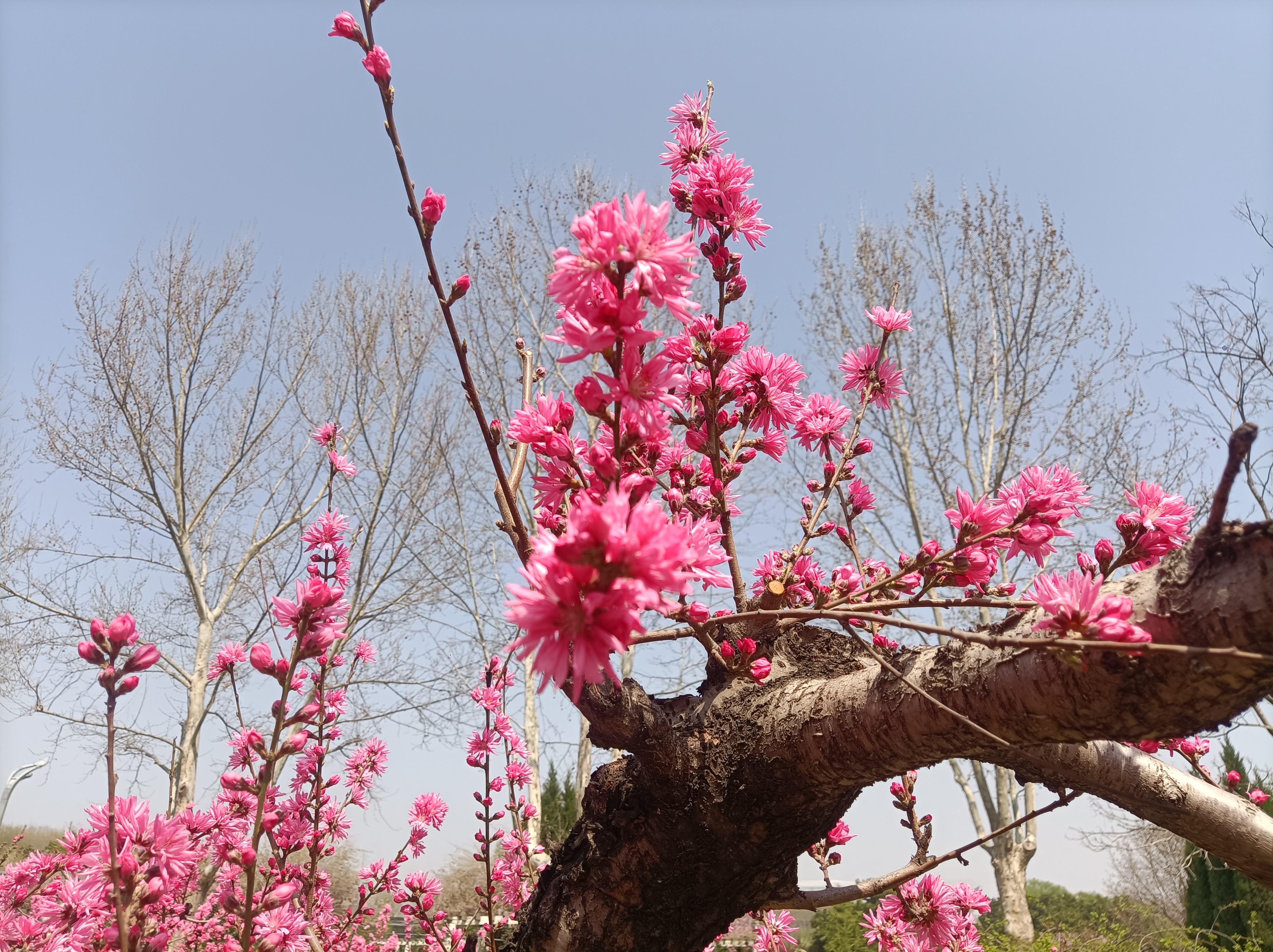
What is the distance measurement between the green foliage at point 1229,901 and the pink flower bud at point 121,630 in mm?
8680

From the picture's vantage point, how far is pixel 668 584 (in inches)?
24.9

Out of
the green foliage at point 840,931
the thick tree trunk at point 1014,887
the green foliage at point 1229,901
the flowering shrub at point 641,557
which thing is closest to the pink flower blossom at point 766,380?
the flowering shrub at point 641,557

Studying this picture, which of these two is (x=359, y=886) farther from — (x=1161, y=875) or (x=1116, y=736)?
(x=1161, y=875)

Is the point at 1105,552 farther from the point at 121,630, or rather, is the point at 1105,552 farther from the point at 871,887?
the point at 121,630

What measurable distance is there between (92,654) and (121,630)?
0.07 m

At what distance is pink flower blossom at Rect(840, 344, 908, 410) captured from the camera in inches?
A: 68.0

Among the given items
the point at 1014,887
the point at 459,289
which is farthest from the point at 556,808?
the point at 459,289

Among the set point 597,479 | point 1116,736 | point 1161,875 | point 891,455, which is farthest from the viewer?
point 1161,875

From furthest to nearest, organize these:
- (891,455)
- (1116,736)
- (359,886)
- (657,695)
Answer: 1. (891,455)
2. (359,886)
3. (657,695)
4. (1116,736)

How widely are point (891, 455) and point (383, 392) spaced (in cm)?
802

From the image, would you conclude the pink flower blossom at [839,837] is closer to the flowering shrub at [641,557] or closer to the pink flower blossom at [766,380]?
the flowering shrub at [641,557]

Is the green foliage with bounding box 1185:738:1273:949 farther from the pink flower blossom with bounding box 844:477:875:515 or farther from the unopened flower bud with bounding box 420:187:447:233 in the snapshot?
the unopened flower bud with bounding box 420:187:447:233

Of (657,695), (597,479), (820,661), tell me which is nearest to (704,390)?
(597,479)

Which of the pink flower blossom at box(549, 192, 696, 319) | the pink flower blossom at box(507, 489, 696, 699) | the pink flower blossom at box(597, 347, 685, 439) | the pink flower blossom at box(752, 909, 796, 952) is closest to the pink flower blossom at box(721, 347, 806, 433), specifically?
the pink flower blossom at box(597, 347, 685, 439)
